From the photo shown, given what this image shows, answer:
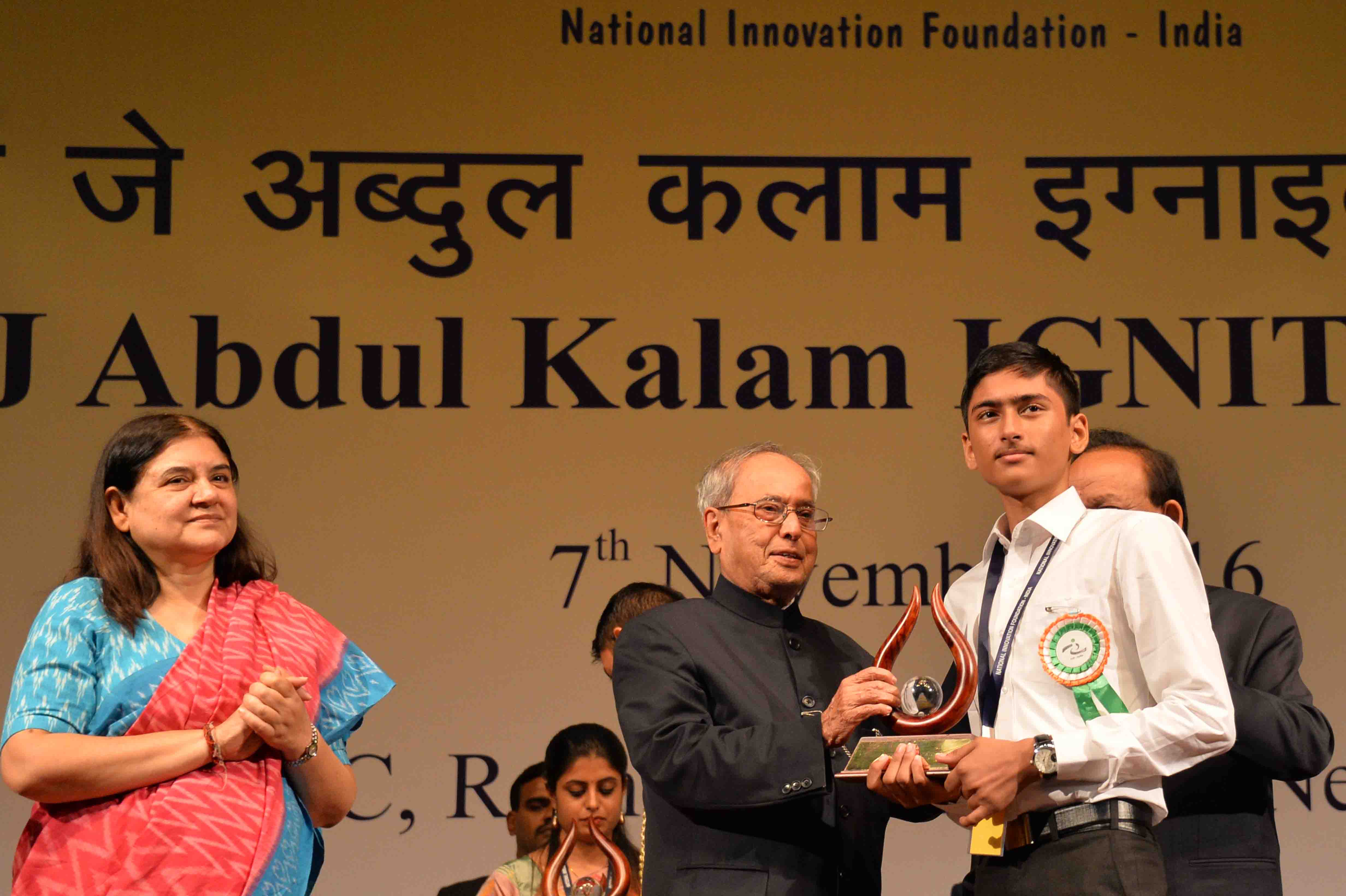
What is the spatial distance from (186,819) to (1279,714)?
70.3 inches

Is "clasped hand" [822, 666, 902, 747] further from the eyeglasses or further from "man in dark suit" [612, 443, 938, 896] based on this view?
the eyeglasses

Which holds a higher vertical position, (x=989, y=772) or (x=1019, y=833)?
(x=989, y=772)

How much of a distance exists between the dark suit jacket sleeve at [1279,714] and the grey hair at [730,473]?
0.82m

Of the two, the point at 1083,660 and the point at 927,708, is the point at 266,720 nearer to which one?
the point at 927,708

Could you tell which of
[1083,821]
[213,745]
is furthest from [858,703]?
[213,745]

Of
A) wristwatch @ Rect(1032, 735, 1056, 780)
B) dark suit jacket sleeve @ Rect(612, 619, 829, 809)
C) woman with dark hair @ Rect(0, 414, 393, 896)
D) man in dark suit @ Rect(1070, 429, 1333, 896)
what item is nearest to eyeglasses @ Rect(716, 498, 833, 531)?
dark suit jacket sleeve @ Rect(612, 619, 829, 809)

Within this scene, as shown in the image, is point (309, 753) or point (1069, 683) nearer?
point (1069, 683)

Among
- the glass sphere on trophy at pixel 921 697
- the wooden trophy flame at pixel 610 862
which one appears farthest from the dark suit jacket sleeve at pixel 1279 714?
the wooden trophy flame at pixel 610 862

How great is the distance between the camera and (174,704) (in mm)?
2361

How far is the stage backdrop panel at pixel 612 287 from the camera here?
15.1 feet

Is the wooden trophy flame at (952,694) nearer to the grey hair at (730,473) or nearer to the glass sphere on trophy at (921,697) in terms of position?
the glass sphere on trophy at (921,697)

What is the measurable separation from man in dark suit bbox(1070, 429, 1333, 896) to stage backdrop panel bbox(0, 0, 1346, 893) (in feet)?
6.01

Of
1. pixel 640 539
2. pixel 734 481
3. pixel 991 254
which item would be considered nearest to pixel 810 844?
pixel 734 481

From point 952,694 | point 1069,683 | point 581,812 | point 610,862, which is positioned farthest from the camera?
point 581,812
